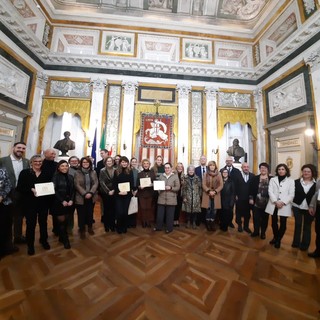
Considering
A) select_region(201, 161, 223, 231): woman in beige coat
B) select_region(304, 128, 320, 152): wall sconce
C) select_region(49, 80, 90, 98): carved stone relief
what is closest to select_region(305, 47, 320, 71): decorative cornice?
select_region(304, 128, 320, 152): wall sconce

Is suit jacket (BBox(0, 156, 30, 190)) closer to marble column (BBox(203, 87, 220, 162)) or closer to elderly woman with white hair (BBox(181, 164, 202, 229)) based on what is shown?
elderly woman with white hair (BBox(181, 164, 202, 229))

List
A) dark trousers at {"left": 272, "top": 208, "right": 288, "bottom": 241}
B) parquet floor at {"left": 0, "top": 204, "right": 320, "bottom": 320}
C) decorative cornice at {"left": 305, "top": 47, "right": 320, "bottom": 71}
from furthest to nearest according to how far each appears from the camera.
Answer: decorative cornice at {"left": 305, "top": 47, "right": 320, "bottom": 71} < dark trousers at {"left": 272, "top": 208, "right": 288, "bottom": 241} < parquet floor at {"left": 0, "top": 204, "right": 320, "bottom": 320}

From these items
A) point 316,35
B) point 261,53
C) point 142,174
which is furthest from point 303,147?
point 142,174

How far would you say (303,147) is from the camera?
20.3 feet

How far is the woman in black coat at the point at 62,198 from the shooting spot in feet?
9.67

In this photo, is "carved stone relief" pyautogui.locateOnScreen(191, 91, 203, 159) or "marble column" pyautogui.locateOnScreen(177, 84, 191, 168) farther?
"carved stone relief" pyautogui.locateOnScreen(191, 91, 203, 159)

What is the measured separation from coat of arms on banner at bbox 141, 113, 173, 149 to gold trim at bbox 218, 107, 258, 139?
8.47 ft

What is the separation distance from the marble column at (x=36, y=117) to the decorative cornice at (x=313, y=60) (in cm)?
1060

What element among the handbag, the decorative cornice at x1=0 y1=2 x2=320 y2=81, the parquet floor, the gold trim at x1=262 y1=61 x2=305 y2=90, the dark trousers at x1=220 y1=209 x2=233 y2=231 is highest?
the decorative cornice at x1=0 y1=2 x2=320 y2=81

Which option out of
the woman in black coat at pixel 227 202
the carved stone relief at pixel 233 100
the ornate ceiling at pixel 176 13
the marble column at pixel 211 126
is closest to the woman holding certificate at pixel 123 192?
the woman in black coat at pixel 227 202

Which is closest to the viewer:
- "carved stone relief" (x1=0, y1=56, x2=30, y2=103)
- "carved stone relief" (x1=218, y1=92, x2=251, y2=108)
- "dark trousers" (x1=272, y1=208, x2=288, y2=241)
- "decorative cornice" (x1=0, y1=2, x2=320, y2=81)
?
"dark trousers" (x1=272, y1=208, x2=288, y2=241)

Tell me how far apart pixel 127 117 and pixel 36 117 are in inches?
156

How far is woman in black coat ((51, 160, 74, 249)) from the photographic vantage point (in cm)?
295

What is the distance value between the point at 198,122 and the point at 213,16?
17.3ft
